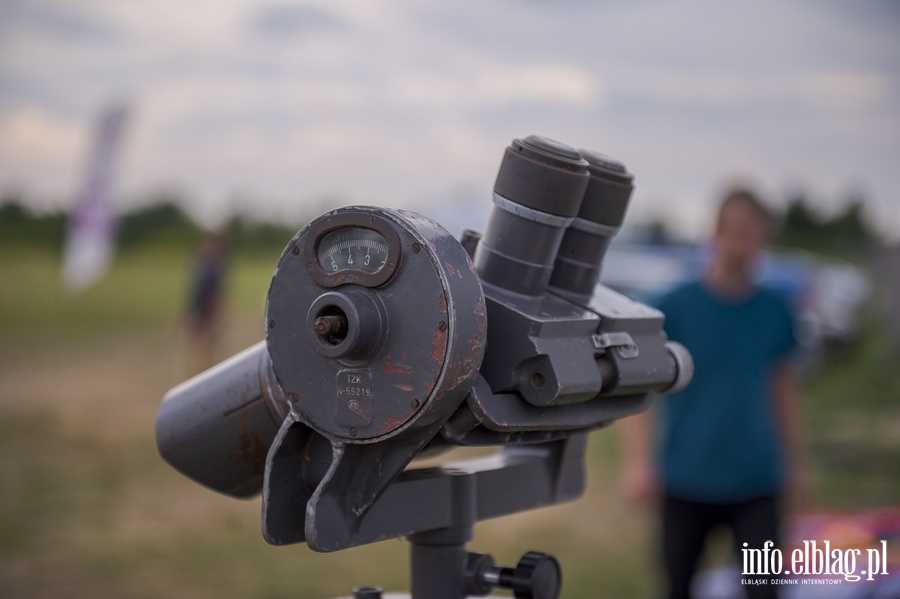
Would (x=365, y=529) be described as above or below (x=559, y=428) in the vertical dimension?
below

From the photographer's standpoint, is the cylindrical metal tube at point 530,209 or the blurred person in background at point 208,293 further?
the blurred person in background at point 208,293

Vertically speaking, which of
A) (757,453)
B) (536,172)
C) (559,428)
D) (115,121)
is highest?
(115,121)

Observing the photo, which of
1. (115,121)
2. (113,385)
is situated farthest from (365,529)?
(115,121)

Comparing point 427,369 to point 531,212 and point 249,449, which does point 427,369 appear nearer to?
point 531,212

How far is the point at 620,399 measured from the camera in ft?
7.05

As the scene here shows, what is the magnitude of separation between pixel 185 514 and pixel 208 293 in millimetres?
7933

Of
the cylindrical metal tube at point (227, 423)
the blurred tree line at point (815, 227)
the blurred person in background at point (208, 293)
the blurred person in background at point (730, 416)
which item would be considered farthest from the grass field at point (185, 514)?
the blurred tree line at point (815, 227)

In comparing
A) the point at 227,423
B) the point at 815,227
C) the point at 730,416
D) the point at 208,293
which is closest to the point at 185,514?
the point at 730,416

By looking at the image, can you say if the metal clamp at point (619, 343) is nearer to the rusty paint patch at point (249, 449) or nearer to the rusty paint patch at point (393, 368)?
the rusty paint patch at point (393, 368)

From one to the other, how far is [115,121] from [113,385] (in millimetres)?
7071

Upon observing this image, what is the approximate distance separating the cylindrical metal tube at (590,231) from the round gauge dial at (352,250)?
1.65ft

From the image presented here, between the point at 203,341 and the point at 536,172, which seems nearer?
the point at 536,172

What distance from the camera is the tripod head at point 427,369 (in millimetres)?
1686

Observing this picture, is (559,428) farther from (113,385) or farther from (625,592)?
(113,385)
